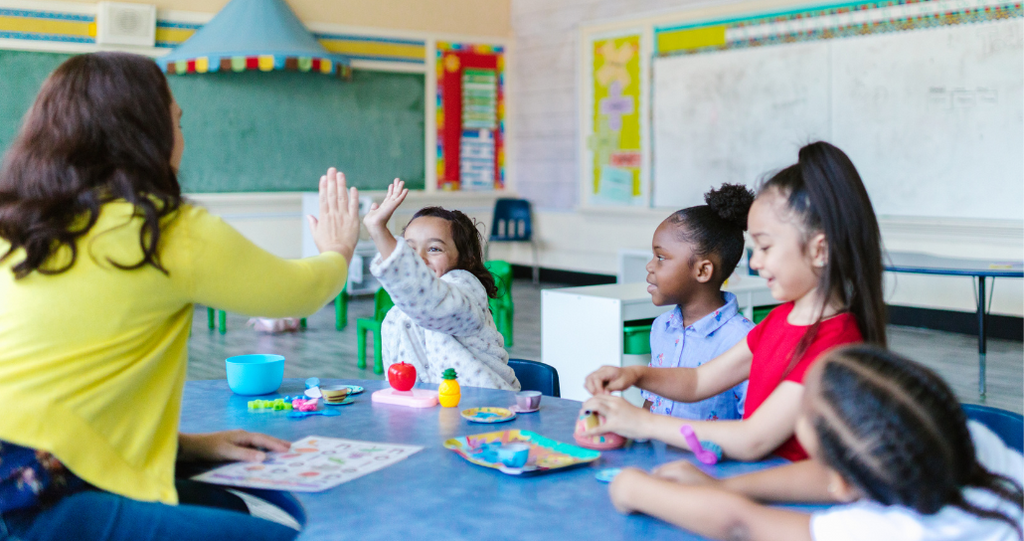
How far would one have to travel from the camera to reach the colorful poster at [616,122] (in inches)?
286

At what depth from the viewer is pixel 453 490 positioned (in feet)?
3.73

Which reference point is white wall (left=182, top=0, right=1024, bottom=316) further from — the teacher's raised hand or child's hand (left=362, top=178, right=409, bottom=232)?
the teacher's raised hand

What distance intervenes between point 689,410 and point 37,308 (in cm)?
131

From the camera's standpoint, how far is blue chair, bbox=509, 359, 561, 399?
1974 millimetres

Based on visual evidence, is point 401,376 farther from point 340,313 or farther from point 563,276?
point 563,276

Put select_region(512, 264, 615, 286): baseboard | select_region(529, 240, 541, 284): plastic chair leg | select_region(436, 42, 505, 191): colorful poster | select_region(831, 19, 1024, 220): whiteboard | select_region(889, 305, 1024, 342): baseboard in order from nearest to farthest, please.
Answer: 1. select_region(831, 19, 1024, 220): whiteboard
2. select_region(889, 305, 1024, 342): baseboard
3. select_region(512, 264, 615, 286): baseboard
4. select_region(436, 42, 505, 191): colorful poster
5. select_region(529, 240, 541, 284): plastic chair leg

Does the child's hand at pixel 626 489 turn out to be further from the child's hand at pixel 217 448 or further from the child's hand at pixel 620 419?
the child's hand at pixel 217 448

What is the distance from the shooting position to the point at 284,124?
23.8 feet

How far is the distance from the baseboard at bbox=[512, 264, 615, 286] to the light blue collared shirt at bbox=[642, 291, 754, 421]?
5.35 m

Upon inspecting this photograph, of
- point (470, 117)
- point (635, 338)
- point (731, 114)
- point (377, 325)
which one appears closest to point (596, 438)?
point (635, 338)

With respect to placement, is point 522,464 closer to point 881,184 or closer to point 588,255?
point 881,184

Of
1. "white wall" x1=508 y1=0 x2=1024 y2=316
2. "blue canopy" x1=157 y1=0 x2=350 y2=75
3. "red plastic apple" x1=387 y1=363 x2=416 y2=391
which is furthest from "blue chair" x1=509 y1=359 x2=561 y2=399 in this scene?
"blue canopy" x1=157 y1=0 x2=350 y2=75

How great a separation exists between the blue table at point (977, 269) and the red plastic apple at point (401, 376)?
9.17 ft

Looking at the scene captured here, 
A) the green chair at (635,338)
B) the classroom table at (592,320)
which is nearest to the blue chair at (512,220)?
the classroom table at (592,320)
